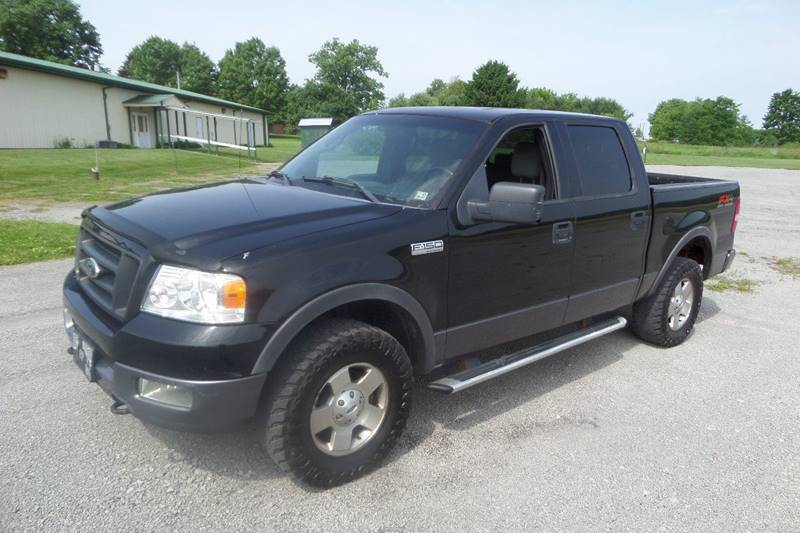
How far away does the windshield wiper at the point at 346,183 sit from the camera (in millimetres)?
3387

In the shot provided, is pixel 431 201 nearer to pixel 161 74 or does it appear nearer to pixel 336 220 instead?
pixel 336 220

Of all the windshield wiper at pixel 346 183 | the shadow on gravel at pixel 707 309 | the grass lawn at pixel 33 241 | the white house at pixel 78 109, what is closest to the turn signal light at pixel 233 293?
the windshield wiper at pixel 346 183

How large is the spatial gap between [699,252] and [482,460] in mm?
3550

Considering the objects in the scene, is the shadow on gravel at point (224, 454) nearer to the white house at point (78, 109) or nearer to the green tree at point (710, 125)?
the white house at point (78, 109)

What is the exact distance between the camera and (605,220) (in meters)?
4.10

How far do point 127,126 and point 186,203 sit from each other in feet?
113

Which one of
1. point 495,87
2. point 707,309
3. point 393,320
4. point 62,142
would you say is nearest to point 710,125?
point 495,87

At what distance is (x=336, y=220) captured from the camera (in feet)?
9.65

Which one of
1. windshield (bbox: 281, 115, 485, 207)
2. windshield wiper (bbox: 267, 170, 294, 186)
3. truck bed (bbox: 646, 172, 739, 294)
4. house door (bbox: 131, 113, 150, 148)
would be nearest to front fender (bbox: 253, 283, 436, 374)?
windshield (bbox: 281, 115, 485, 207)

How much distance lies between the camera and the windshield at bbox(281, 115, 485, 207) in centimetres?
343

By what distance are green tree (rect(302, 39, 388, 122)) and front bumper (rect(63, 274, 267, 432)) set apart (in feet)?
281

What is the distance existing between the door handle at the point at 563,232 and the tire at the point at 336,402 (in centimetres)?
136

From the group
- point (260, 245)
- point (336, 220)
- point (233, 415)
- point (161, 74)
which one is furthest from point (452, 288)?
point (161, 74)

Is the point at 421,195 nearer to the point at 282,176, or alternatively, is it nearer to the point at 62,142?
the point at 282,176
